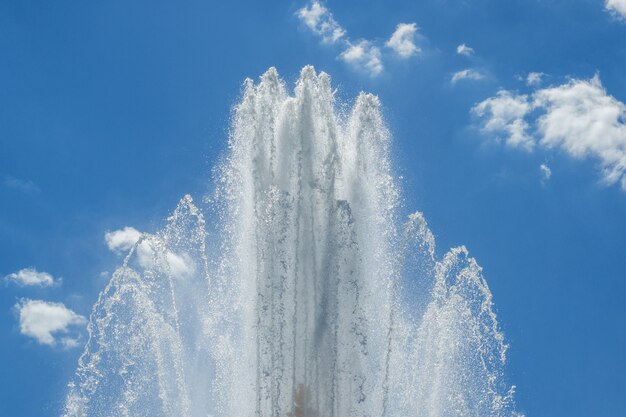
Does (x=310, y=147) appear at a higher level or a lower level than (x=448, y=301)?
higher

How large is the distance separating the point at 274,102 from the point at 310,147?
2.44 meters

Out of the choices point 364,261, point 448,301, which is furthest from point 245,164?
point 448,301

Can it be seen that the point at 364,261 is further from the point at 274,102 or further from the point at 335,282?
the point at 274,102

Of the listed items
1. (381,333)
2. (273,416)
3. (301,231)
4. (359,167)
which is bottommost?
(273,416)

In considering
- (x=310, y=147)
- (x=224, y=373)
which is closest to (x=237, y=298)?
(x=224, y=373)

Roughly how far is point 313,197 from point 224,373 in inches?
292

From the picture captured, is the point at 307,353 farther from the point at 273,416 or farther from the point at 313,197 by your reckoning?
the point at 313,197

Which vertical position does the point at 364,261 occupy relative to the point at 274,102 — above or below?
below

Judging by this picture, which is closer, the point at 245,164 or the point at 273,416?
the point at 273,416

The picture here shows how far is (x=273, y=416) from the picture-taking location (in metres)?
41.6

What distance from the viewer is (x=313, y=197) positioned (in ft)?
146

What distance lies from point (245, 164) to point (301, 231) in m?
3.81

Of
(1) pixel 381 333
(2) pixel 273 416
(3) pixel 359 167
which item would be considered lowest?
(2) pixel 273 416

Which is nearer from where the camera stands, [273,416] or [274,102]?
[273,416]
